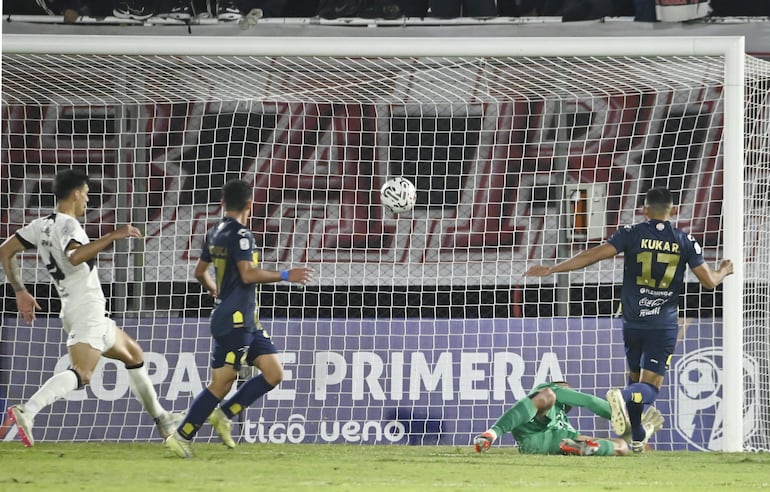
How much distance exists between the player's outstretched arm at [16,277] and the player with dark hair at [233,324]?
1.15 meters

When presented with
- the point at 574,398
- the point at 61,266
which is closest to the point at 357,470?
the point at 574,398

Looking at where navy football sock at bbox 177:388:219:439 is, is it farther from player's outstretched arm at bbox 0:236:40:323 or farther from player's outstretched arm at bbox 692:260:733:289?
player's outstretched arm at bbox 692:260:733:289

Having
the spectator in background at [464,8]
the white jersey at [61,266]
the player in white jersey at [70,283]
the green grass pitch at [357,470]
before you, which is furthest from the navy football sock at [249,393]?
the spectator in background at [464,8]

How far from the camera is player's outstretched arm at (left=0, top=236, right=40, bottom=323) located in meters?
7.87

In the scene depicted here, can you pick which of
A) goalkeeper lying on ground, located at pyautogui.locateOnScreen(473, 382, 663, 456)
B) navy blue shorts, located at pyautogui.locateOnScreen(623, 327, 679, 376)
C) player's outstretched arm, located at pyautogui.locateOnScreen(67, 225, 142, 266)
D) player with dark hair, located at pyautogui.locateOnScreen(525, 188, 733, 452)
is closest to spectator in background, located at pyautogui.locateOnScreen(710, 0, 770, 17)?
player with dark hair, located at pyautogui.locateOnScreen(525, 188, 733, 452)

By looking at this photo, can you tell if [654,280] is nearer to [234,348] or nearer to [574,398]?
[574,398]

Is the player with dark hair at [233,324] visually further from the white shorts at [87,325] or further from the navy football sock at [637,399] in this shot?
the navy football sock at [637,399]

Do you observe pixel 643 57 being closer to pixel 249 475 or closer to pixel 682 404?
pixel 682 404

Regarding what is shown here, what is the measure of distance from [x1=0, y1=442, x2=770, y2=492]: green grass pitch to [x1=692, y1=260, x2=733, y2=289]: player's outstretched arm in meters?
1.12

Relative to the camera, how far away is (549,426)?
8148 millimetres

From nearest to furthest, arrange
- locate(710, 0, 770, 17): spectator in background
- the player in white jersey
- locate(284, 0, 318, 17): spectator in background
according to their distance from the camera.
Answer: the player in white jersey, locate(710, 0, 770, 17): spectator in background, locate(284, 0, 318, 17): spectator in background

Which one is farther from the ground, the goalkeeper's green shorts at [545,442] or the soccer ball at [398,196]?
the soccer ball at [398,196]

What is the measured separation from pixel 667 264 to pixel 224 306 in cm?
294

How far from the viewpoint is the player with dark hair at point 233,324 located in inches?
293
